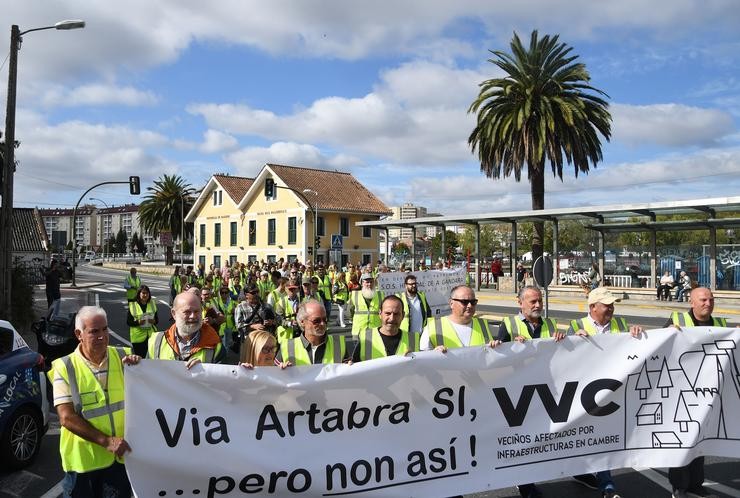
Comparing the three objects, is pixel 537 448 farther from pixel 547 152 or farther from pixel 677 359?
pixel 547 152

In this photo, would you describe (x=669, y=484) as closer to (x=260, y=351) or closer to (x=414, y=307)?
(x=260, y=351)

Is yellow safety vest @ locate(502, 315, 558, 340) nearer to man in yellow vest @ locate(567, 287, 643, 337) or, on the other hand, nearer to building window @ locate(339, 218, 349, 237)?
man in yellow vest @ locate(567, 287, 643, 337)

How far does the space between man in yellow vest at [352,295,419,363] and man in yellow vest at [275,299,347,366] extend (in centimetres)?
19

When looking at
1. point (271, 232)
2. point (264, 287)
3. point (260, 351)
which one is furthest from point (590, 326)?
point (271, 232)

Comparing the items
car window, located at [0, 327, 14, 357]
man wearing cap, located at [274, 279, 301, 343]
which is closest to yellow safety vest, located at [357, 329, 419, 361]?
car window, located at [0, 327, 14, 357]

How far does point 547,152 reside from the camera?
91.9ft

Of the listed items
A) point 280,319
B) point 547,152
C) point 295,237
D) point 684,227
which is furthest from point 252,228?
point 280,319

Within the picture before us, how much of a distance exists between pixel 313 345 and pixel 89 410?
1.63m

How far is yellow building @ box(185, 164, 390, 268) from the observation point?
1869 inches

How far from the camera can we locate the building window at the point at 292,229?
47.9m

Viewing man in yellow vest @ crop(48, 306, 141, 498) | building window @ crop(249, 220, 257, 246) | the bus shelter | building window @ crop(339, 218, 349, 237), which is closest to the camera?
man in yellow vest @ crop(48, 306, 141, 498)

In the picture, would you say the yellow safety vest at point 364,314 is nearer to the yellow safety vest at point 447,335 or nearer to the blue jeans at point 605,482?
the yellow safety vest at point 447,335

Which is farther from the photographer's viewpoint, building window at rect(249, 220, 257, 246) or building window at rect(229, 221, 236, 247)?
building window at rect(229, 221, 236, 247)

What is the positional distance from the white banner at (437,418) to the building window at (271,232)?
4602cm
